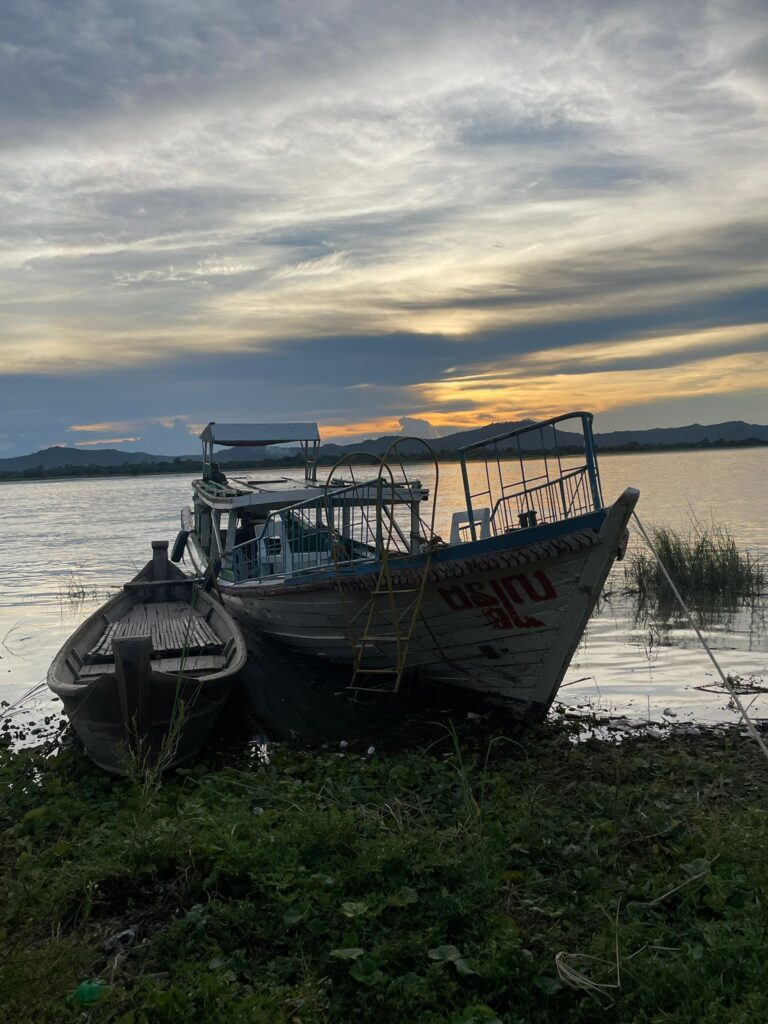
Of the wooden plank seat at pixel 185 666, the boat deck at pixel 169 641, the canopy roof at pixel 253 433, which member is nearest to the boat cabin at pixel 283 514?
the canopy roof at pixel 253 433

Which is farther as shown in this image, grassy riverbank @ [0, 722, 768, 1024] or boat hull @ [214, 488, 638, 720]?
boat hull @ [214, 488, 638, 720]

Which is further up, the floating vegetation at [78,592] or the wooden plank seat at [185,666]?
the wooden plank seat at [185,666]

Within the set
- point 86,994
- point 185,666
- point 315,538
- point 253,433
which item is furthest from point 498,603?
point 253,433

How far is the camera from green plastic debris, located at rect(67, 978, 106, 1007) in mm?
3660

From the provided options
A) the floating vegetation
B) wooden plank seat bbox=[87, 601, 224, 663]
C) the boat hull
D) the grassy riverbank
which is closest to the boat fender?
the floating vegetation

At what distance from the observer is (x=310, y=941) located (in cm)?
420

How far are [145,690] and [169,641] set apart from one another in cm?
295

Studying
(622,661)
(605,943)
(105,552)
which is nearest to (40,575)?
(105,552)

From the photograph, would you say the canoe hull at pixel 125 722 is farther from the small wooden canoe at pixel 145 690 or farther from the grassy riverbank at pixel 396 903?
the grassy riverbank at pixel 396 903

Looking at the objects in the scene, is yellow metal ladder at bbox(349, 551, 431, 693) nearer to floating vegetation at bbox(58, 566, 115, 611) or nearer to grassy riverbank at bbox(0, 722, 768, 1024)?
grassy riverbank at bbox(0, 722, 768, 1024)

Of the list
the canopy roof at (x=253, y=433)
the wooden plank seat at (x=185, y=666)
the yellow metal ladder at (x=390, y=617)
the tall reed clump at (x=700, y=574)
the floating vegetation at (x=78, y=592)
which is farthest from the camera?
the floating vegetation at (x=78, y=592)

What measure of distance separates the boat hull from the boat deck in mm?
1570

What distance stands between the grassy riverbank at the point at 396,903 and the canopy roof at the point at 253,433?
1146cm

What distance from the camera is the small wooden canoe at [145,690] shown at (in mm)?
7621
